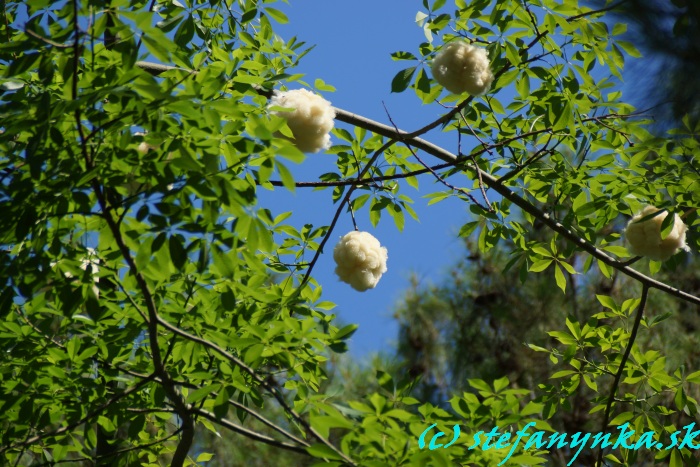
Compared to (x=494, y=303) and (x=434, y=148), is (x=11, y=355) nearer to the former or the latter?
(x=434, y=148)

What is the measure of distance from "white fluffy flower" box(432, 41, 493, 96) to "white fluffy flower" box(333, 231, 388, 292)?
0.46 metres

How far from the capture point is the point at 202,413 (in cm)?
235

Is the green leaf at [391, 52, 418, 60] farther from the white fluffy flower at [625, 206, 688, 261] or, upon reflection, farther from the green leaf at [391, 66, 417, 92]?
the white fluffy flower at [625, 206, 688, 261]

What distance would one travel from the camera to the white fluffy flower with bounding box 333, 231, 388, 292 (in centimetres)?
231

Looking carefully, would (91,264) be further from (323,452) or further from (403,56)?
(403,56)

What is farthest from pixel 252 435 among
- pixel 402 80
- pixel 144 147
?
pixel 402 80

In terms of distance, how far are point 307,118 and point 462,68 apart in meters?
0.43

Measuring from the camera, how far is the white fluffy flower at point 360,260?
2307 mm

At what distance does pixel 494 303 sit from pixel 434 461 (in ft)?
18.7

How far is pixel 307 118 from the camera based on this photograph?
2.09 meters

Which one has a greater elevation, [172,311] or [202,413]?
[172,311]

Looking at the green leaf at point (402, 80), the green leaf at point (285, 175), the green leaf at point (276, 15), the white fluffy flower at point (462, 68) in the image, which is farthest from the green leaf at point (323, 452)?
the green leaf at point (276, 15)

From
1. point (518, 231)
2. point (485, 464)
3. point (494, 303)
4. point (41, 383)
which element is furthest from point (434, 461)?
point (494, 303)

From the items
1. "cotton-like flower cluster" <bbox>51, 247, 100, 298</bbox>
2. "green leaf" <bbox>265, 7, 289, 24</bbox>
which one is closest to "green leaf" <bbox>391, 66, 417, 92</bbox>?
"green leaf" <bbox>265, 7, 289, 24</bbox>
